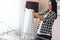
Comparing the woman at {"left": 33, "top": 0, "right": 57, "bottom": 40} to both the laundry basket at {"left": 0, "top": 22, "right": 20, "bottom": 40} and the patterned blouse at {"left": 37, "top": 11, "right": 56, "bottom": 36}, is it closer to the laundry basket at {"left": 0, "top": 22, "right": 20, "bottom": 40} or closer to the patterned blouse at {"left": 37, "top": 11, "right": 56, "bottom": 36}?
the patterned blouse at {"left": 37, "top": 11, "right": 56, "bottom": 36}

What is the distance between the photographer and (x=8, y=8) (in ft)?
6.56

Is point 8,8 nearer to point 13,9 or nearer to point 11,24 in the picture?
point 13,9

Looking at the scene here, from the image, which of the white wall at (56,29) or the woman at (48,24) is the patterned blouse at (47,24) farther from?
the white wall at (56,29)

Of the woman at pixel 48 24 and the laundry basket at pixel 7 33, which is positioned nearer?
the laundry basket at pixel 7 33

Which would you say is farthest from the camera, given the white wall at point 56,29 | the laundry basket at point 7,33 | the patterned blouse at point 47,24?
the white wall at point 56,29

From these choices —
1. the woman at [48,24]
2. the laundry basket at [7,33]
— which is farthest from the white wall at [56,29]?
the laundry basket at [7,33]

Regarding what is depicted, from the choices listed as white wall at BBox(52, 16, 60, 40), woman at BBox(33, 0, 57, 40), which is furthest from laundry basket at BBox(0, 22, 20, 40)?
white wall at BBox(52, 16, 60, 40)

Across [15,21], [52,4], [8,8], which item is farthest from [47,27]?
[8,8]

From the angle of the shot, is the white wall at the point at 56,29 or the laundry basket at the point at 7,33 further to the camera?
the white wall at the point at 56,29

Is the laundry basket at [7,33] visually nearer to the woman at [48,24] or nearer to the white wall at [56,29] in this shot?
the woman at [48,24]

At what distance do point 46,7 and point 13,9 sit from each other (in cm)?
56

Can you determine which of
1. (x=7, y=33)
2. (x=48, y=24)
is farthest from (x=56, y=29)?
(x=7, y=33)

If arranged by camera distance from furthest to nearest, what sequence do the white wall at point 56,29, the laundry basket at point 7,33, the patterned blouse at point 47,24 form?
the white wall at point 56,29
the patterned blouse at point 47,24
the laundry basket at point 7,33

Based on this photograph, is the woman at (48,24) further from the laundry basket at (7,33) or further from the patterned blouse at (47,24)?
the laundry basket at (7,33)
